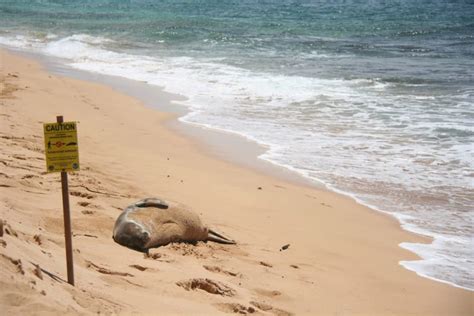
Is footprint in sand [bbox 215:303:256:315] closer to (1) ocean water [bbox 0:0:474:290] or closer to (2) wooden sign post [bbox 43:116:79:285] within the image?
(2) wooden sign post [bbox 43:116:79:285]

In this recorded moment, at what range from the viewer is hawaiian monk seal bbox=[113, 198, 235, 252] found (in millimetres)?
6008

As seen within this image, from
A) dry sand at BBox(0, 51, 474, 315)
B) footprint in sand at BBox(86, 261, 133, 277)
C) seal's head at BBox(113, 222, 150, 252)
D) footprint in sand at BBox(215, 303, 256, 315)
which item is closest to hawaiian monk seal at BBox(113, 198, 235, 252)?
seal's head at BBox(113, 222, 150, 252)

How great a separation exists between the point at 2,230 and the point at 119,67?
54.1ft

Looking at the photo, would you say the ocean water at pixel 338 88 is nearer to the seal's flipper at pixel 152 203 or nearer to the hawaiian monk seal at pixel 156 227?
the hawaiian monk seal at pixel 156 227

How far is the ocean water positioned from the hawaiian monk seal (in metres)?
2.07

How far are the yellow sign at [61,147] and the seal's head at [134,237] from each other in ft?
5.79

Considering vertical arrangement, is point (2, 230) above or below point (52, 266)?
above

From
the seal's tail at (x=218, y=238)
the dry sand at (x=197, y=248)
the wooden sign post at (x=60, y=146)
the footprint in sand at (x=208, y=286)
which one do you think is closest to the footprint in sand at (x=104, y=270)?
the dry sand at (x=197, y=248)

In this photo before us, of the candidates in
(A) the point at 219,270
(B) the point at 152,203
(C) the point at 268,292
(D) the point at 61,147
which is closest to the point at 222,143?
(B) the point at 152,203

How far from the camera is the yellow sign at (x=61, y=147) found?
4.27 metres

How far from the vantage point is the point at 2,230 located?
178 inches

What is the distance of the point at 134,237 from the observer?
600 cm

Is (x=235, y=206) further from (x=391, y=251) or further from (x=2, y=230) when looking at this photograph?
(x=2, y=230)

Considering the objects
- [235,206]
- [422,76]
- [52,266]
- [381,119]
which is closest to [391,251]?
[235,206]
